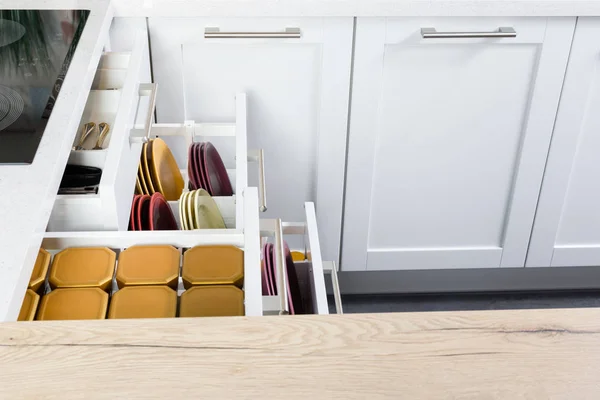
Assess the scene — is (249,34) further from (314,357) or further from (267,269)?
(314,357)

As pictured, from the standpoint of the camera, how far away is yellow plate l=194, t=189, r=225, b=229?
1262 mm

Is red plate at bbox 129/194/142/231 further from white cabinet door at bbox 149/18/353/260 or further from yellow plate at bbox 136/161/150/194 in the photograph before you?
white cabinet door at bbox 149/18/353/260

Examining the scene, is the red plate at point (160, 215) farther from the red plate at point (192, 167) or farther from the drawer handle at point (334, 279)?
the drawer handle at point (334, 279)

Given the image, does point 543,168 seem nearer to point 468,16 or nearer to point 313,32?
point 468,16

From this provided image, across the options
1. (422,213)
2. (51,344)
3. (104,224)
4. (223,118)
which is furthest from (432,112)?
(51,344)

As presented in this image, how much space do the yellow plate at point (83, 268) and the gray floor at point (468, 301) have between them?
1134mm

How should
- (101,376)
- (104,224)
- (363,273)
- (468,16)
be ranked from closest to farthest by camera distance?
1. (101,376)
2. (104,224)
3. (468,16)
4. (363,273)

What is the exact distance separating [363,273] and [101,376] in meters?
1.51

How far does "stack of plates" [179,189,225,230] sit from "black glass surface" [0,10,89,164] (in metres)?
0.28

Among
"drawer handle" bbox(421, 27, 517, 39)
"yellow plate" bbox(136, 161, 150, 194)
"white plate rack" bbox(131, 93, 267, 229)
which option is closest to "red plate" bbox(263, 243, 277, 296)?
"white plate rack" bbox(131, 93, 267, 229)

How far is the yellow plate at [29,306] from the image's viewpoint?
2.96ft

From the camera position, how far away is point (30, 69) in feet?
4.47

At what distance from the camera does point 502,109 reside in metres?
1.75

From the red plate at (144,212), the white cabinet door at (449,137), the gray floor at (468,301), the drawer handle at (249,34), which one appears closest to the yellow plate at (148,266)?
the red plate at (144,212)
